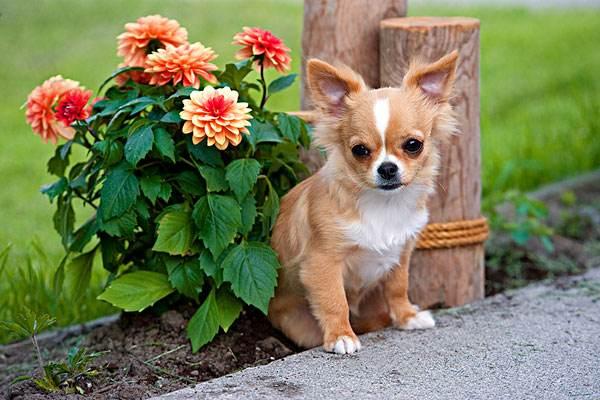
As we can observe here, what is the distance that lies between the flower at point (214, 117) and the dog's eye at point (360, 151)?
0.40m

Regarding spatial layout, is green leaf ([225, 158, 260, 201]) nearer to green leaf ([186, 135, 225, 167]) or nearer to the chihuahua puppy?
green leaf ([186, 135, 225, 167])

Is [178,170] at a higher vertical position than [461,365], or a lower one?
higher

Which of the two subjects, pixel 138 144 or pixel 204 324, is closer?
pixel 138 144

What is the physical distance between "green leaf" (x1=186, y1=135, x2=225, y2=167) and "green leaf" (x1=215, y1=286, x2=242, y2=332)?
0.48 metres

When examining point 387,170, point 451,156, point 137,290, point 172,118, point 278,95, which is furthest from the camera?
point 278,95

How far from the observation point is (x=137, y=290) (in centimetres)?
336

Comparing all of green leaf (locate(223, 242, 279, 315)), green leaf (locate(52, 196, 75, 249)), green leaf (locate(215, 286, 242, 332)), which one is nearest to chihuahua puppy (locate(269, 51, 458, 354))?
green leaf (locate(223, 242, 279, 315))

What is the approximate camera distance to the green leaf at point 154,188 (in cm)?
327

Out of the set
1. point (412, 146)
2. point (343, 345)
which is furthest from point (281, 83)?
point (343, 345)

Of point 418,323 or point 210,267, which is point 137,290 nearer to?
point 210,267

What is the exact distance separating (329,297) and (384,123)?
683 millimetres

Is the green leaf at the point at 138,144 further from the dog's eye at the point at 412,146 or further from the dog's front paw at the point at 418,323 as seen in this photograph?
the dog's front paw at the point at 418,323

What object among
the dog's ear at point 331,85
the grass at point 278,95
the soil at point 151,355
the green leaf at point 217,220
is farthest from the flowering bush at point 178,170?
the grass at point 278,95

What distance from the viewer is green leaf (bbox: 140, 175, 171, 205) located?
3.27 metres
